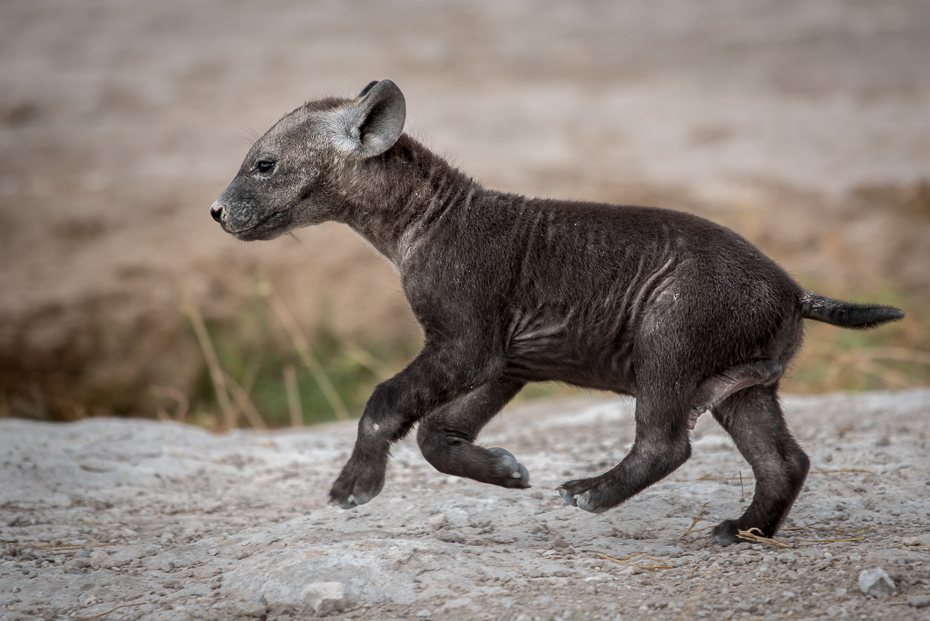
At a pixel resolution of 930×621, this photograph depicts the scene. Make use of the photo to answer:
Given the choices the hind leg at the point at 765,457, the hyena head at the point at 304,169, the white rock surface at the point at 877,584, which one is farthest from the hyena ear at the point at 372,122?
the white rock surface at the point at 877,584

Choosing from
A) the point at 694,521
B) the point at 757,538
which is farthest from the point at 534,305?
the point at 757,538

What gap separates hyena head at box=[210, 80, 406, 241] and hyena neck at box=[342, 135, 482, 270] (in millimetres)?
44

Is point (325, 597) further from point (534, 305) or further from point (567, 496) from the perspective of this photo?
point (534, 305)

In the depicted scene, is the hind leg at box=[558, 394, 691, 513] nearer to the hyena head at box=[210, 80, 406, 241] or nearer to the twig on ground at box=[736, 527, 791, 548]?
the twig on ground at box=[736, 527, 791, 548]

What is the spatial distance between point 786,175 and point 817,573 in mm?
7164

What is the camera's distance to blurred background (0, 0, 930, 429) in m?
8.27

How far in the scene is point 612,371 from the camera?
374 cm

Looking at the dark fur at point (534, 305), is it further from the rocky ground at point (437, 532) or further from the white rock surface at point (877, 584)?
the white rock surface at point (877, 584)

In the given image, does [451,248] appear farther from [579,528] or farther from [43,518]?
[43,518]

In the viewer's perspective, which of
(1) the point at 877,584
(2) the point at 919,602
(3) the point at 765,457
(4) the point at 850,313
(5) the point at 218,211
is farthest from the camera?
(5) the point at 218,211

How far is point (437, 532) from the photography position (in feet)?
12.5

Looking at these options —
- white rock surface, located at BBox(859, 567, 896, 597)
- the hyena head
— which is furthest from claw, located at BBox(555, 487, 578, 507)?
the hyena head

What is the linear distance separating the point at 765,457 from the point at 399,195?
71.8 inches

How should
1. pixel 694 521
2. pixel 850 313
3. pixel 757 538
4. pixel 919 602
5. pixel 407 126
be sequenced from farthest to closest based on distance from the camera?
pixel 407 126
pixel 694 521
pixel 757 538
pixel 850 313
pixel 919 602
